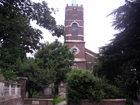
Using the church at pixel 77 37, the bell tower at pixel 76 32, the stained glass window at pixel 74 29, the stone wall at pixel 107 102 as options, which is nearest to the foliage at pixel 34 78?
the stone wall at pixel 107 102

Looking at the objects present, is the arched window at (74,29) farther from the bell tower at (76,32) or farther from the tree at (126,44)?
the tree at (126,44)

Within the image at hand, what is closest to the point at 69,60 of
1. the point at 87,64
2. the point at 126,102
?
the point at 87,64

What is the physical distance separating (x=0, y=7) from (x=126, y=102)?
33.8 feet

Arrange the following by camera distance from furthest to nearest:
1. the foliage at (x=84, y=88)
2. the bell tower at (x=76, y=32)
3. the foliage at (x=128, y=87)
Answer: the bell tower at (x=76, y=32)
the foliage at (x=128, y=87)
the foliage at (x=84, y=88)

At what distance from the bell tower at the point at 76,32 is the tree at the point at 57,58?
6.65m

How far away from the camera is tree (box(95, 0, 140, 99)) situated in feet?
41.4

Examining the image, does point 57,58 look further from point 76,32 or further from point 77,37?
point 76,32

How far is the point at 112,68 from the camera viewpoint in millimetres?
15258

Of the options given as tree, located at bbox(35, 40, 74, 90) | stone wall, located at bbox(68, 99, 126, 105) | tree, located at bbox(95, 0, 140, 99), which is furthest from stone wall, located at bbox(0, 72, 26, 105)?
tree, located at bbox(35, 40, 74, 90)

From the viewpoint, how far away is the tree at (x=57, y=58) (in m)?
21.2

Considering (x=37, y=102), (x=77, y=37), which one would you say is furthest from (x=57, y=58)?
(x=37, y=102)

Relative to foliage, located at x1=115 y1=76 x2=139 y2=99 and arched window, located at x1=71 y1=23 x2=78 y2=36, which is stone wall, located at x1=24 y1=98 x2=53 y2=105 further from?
arched window, located at x1=71 y1=23 x2=78 y2=36

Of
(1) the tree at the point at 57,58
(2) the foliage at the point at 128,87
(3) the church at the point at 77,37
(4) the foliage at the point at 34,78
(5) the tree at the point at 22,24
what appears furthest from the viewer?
(3) the church at the point at 77,37

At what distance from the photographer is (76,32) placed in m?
31.1
